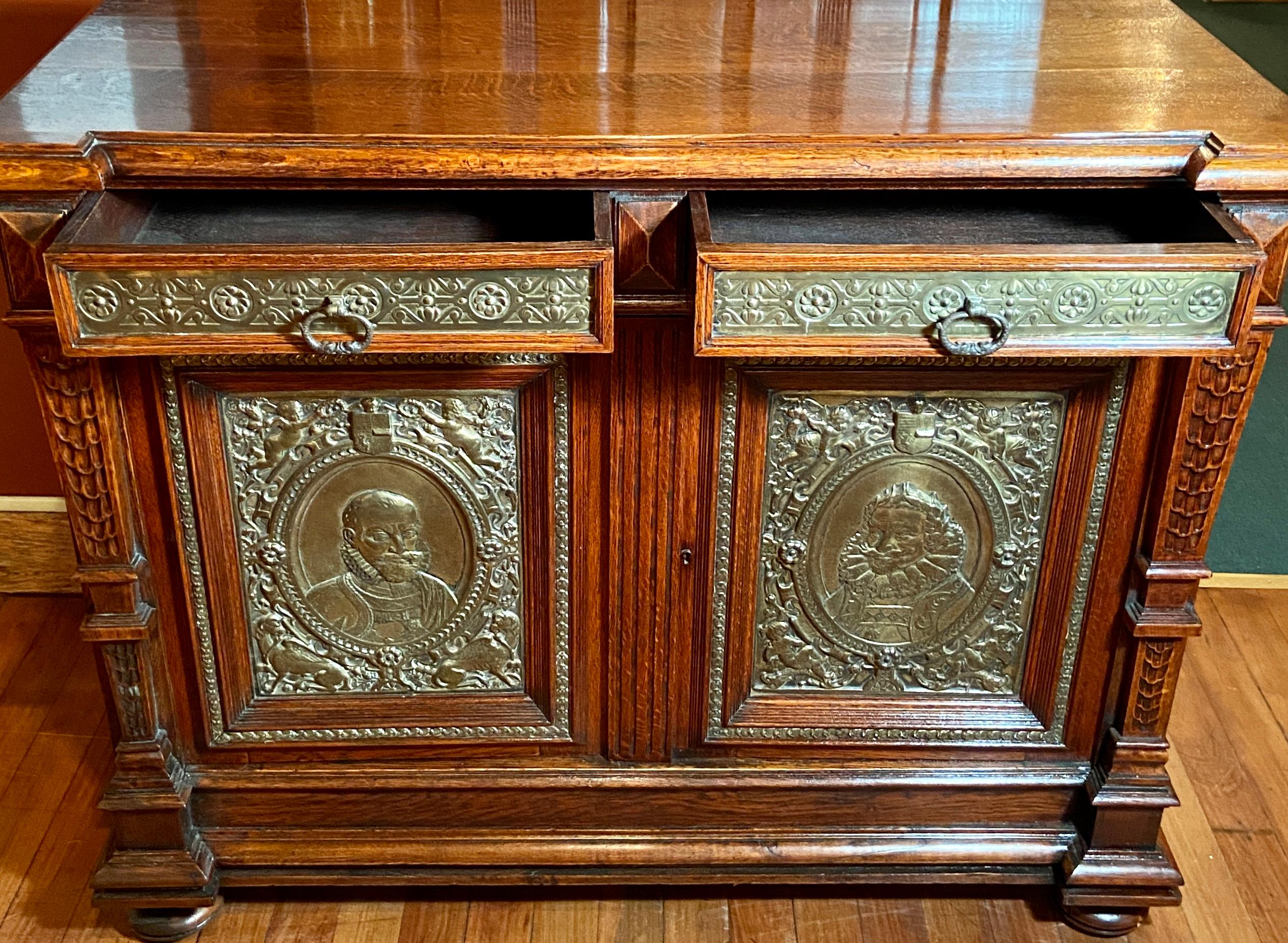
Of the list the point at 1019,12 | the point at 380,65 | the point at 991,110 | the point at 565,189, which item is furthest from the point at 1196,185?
the point at 380,65

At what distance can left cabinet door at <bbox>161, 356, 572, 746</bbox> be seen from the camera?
1394mm

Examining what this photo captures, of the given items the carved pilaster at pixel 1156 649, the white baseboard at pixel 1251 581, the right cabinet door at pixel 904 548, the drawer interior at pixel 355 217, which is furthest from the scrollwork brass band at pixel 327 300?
A: the white baseboard at pixel 1251 581

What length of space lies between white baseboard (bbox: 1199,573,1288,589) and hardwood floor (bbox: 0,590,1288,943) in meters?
0.32

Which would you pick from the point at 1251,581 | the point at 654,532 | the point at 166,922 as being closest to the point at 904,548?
the point at 654,532

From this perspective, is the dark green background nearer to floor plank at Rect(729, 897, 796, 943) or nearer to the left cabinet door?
floor plank at Rect(729, 897, 796, 943)

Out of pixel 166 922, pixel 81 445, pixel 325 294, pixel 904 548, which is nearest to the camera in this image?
pixel 325 294

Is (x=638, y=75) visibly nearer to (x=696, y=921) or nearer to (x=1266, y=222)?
(x=1266, y=222)

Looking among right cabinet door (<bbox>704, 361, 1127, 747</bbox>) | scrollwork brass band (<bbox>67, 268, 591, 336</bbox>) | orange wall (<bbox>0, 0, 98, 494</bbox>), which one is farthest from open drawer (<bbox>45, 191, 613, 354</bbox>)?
orange wall (<bbox>0, 0, 98, 494</bbox>)

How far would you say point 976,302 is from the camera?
1.24 meters

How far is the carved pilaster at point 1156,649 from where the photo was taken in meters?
1.39

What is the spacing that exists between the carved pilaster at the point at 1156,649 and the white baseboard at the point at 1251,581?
2.28 ft

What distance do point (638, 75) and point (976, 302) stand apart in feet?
1.46

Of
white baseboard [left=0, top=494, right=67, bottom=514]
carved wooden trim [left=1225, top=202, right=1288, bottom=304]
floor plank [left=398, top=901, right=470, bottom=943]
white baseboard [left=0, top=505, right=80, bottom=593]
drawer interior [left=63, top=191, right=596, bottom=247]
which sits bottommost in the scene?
floor plank [left=398, top=901, right=470, bottom=943]

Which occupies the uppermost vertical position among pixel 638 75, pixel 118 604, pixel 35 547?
pixel 638 75
